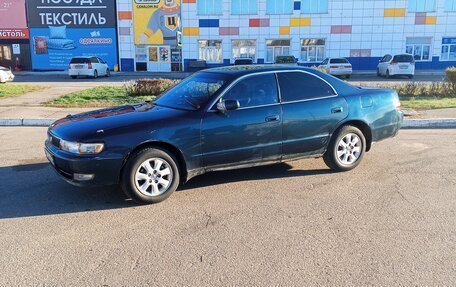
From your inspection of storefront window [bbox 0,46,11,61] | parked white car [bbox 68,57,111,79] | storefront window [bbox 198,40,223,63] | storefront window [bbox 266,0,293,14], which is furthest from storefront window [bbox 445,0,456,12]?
storefront window [bbox 0,46,11,61]

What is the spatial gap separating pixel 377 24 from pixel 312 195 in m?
34.0

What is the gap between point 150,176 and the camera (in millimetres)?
4793

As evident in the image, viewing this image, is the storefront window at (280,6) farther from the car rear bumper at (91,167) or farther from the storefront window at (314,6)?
the car rear bumper at (91,167)

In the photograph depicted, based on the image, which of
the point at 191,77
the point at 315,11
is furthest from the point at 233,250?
the point at 315,11

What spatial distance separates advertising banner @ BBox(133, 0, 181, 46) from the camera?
1405 inches

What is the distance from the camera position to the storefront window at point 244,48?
36344 mm

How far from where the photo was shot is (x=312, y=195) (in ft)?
16.6

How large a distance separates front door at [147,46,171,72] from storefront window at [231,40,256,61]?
6.03m

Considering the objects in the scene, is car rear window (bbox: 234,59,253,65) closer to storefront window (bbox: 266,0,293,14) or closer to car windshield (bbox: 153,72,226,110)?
storefront window (bbox: 266,0,293,14)

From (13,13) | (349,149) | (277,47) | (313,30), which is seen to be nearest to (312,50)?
(313,30)

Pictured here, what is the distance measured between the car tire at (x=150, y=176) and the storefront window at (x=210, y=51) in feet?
107

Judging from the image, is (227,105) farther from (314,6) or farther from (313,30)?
(314,6)

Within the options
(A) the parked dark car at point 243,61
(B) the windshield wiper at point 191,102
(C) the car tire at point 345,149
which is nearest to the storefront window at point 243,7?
(A) the parked dark car at point 243,61

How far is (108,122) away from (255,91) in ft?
6.44
